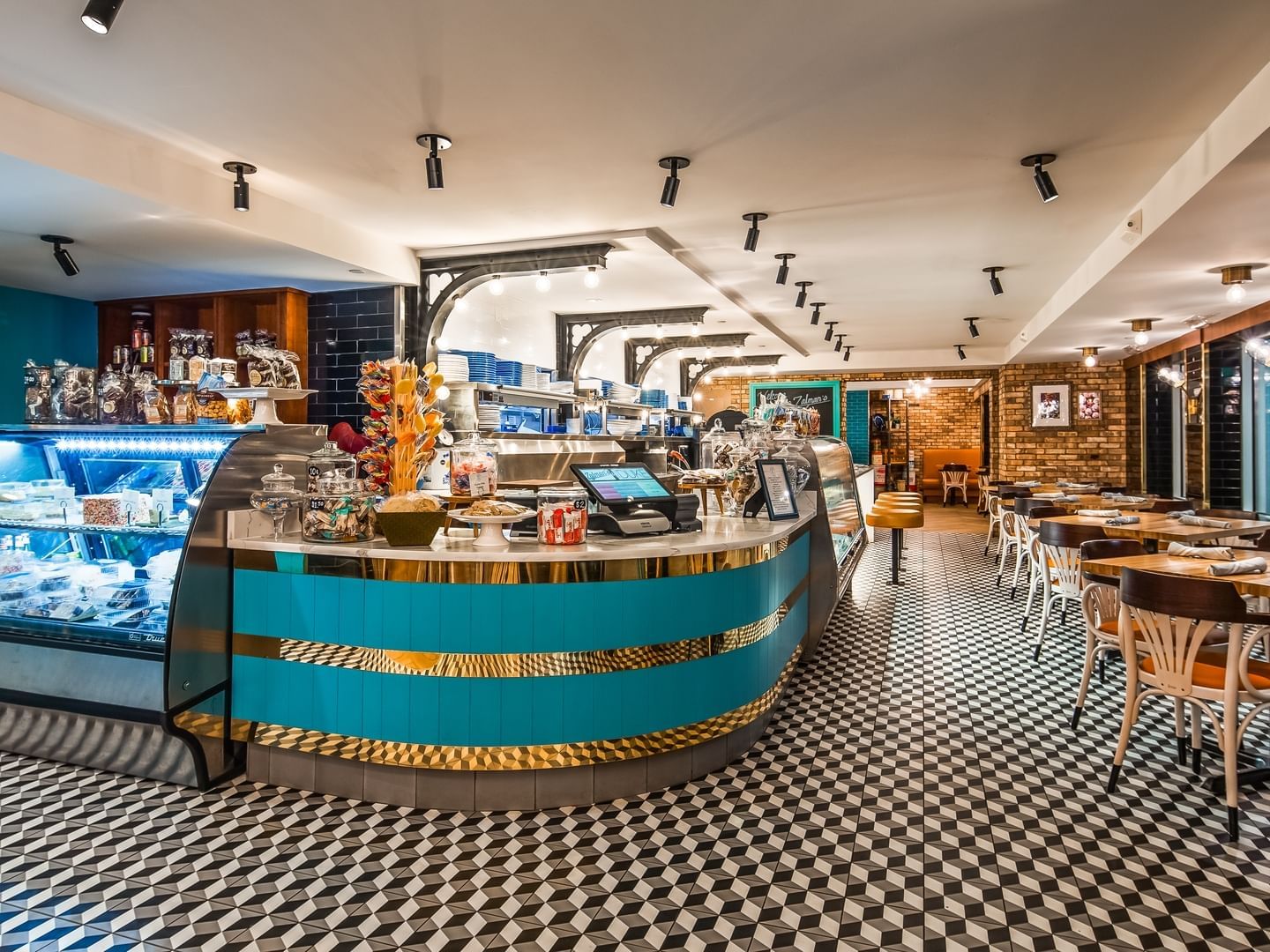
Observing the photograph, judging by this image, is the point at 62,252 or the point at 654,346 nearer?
the point at 62,252

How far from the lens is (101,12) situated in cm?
234

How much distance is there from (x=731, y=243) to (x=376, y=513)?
4133 mm

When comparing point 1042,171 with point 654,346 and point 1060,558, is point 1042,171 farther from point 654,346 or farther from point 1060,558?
point 654,346

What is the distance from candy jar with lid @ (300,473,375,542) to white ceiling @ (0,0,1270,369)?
1.87 metres

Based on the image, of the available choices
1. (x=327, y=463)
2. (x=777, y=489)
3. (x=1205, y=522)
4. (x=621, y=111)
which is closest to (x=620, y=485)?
(x=777, y=489)

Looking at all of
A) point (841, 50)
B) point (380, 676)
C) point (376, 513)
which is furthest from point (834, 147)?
point (380, 676)

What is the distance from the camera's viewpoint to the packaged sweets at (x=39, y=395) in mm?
4055

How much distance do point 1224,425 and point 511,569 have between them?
1020 centimetres

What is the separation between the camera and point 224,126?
3.85 meters

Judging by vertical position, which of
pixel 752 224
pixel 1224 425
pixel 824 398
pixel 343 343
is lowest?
pixel 1224 425

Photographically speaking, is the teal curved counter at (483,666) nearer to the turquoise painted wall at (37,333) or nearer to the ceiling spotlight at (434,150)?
the ceiling spotlight at (434,150)

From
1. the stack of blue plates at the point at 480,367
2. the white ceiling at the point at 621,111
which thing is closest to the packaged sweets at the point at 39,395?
the white ceiling at the point at 621,111

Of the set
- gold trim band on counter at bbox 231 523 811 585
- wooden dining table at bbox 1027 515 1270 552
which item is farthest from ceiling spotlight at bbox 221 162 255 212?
wooden dining table at bbox 1027 515 1270 552

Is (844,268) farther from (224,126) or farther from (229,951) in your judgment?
(229,951)
